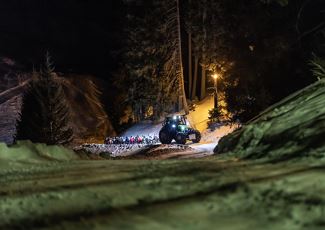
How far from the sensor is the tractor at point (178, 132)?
33062mm

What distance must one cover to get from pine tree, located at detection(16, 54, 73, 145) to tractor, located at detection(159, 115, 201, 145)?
590cm

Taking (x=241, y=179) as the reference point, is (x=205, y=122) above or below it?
above

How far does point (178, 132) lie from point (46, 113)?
7.74 meters

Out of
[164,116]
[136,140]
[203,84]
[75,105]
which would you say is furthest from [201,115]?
[75,105]

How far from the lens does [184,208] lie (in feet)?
19.3

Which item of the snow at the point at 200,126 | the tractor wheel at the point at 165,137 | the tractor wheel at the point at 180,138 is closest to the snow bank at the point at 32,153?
the tractor wheel at the point at 180,138

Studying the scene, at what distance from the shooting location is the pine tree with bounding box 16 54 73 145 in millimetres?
32031

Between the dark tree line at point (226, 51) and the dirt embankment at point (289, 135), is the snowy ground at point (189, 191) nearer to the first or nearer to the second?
the dirt embankment at point (289, 135)

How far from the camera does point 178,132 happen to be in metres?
33.3

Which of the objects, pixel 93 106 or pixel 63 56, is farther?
pixel 63 56

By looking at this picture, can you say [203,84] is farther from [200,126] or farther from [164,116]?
[200,126]

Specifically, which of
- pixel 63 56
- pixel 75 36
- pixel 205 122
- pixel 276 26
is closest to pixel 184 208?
pixel 276 26

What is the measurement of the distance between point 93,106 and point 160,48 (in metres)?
8.73

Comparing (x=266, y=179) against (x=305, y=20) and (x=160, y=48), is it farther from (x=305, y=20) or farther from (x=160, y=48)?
(x=160, y=48)
